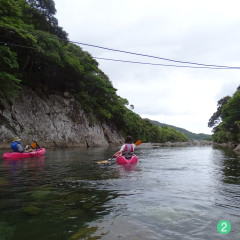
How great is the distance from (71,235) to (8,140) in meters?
26.2

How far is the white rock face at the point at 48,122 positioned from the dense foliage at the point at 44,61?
1.74 meters

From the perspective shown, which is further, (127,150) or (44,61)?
(44,61)

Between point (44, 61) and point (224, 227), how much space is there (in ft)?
110

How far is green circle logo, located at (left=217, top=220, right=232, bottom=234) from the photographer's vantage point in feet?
17.6

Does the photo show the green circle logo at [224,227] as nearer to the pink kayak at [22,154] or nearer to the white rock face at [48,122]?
the pink kayak at [22,154]

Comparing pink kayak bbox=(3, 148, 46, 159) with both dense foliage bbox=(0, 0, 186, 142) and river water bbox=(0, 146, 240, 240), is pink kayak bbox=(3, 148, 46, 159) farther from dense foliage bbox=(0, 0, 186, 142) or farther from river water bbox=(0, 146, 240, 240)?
river water bbox=(0, 146, 240, 240)

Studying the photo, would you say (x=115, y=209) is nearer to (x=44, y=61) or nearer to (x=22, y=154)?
(x=22, y=154)

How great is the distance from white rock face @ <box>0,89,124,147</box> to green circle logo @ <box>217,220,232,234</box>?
26.2 meters

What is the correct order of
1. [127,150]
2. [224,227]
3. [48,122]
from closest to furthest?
1. [224,227]
2. [127,150]
3. [48,122]

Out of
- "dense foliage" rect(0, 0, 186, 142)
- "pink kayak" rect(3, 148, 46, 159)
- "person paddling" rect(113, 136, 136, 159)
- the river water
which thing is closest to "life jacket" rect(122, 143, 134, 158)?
"person paddling" rect(113, 136, 136, 159)

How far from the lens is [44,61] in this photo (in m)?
36.2

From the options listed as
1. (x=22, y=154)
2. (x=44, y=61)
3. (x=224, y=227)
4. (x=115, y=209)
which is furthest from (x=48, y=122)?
(x=224, y=227)

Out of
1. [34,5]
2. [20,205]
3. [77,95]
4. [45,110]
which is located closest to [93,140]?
[77,95]

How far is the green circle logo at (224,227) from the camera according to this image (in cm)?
536
